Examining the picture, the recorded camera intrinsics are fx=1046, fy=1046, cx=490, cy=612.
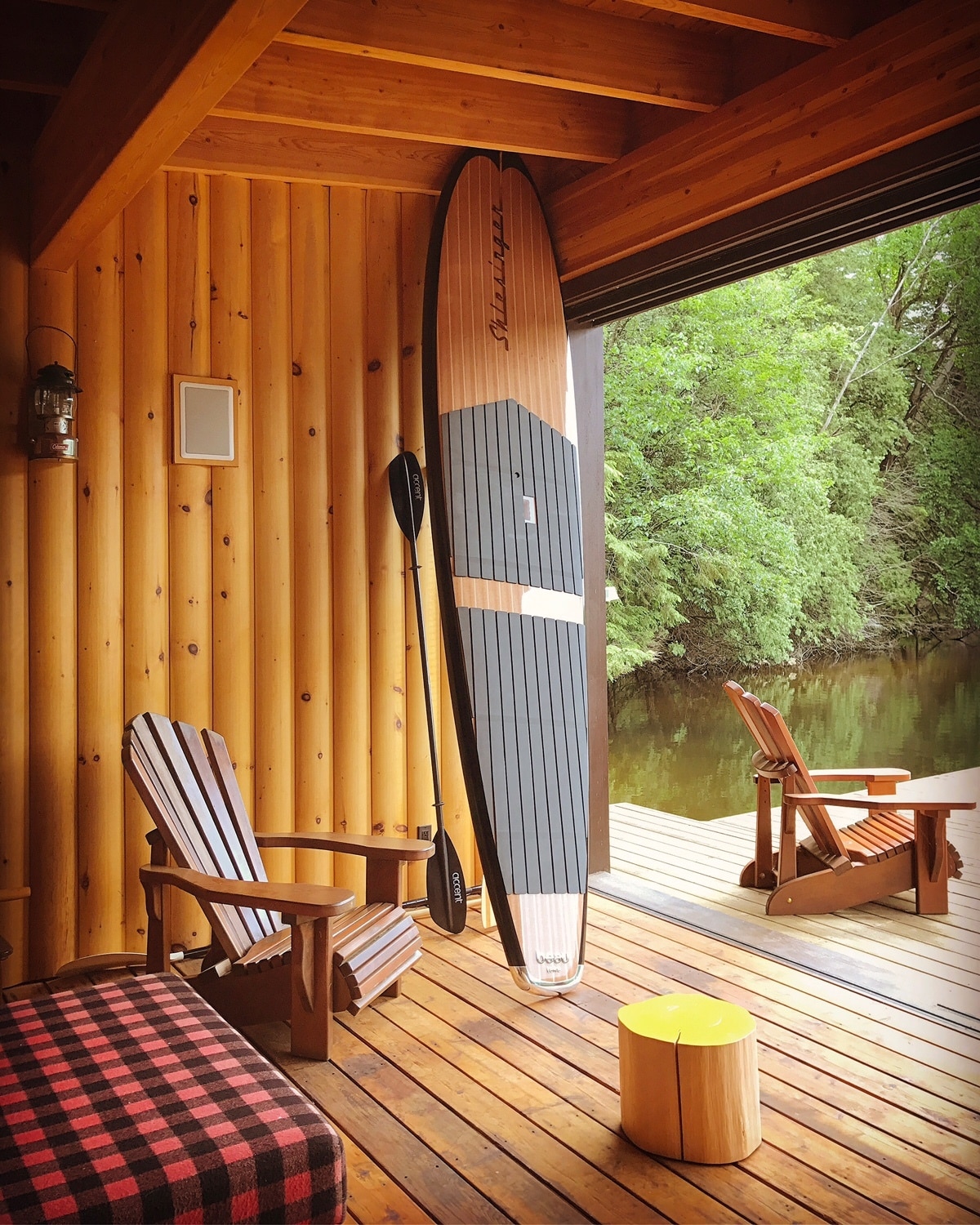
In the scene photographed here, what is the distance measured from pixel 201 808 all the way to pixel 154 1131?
153 centimetres

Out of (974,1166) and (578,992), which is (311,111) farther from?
(974,1166)

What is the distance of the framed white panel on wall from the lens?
3535mm

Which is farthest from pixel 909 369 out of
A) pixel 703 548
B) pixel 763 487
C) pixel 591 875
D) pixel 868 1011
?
pixel 868 1011

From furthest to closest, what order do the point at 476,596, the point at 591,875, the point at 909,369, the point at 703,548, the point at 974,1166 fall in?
the point at 909,369
the point at 703,548
the point at 591,875
the point at 476,596
the point at 974,1166

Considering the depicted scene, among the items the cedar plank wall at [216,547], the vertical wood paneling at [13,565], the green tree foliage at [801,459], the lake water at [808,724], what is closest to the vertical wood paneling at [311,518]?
the cedar plank wall at [216,547]

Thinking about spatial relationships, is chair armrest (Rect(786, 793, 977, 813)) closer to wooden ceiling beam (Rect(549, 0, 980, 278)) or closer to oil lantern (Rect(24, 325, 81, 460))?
wooden ceiling beam (Rect(549, 0, 980, 278))

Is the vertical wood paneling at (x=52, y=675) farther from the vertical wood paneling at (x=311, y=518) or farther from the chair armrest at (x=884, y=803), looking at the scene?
the chair armrest at (x=884, y=803)

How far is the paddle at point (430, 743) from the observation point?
3.76m

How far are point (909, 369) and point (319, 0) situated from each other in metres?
13.6

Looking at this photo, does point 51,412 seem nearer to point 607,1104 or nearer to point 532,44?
point 532,44

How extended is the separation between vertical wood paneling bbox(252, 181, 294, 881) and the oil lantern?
0.66 m

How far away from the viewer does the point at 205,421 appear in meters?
3.58

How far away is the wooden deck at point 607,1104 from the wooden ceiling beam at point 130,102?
2293 millimetres

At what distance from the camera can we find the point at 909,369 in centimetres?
1465
